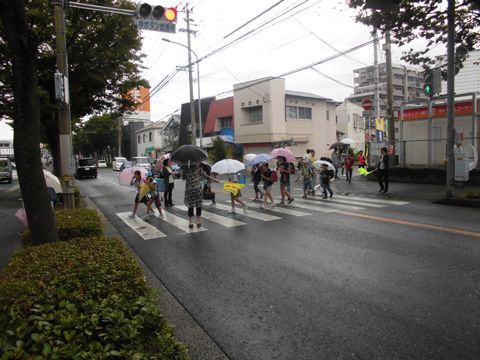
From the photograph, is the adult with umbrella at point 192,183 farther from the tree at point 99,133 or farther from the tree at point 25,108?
the tree at point 99,133

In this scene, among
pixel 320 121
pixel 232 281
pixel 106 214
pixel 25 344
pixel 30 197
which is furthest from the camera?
pixel 320 121

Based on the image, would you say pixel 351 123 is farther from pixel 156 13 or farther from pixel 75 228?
pixel 75 228

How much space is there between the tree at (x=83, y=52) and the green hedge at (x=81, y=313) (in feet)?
39.9

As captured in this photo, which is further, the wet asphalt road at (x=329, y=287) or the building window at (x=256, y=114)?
the building window at (x=256, y=114)

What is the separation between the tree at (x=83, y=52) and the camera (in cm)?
1445

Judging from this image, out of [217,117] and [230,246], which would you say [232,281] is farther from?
[217,117]

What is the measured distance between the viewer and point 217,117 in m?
40.6

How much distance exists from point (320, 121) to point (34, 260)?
36.9 metres

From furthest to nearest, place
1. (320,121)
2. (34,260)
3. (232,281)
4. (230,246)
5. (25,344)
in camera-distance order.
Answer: (320,121) → (230,246) → (232,281) → (34,260) → (25,344)

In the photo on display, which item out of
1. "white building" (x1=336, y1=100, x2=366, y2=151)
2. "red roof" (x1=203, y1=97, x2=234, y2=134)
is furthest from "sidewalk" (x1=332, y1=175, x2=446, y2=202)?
"white building" (x1=336, y1=100, x2=366, y2=151)

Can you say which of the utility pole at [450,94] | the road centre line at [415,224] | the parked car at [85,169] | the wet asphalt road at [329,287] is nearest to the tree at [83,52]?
the wet asphalt road at [329,287]

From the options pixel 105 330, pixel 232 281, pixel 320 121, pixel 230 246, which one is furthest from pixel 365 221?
pixel 320 121

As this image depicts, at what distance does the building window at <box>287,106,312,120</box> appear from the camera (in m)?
36.5

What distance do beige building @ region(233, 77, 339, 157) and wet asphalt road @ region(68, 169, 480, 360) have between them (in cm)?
2647
